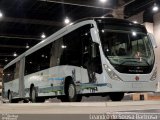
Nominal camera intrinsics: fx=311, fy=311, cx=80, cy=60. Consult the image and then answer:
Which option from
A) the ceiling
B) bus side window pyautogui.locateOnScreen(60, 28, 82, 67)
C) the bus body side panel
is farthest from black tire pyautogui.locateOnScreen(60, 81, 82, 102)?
the ceiling

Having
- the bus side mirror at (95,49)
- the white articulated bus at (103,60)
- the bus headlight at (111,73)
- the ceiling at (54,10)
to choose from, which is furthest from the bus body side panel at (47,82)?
the ceiling at (54,10)

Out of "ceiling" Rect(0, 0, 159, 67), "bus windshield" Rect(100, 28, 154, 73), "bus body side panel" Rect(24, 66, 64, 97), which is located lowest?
"bus body side panel" Rect(24, 66, 64, 97)

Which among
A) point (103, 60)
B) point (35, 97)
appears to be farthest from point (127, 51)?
point (35, 97)

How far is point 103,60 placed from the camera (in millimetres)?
8156

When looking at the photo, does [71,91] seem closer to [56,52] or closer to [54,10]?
[56,52]

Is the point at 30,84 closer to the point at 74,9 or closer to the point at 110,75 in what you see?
the point at 110,75

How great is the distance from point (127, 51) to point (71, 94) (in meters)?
2.11

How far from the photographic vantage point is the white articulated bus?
8125 mm

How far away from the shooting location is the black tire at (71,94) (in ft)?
28.9

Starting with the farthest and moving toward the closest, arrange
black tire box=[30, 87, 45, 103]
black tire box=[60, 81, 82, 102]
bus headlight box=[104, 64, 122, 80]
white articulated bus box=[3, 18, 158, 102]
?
1. black tire box=[30, 87, 45, 103]
2. black tire box=[60, 81, 82, 102]
3. white articulated bus box=[3, 18, 158, 102]
4. bus headlight box=[104, 64, 122, 80]

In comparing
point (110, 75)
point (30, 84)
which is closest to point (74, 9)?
point (30, 84)

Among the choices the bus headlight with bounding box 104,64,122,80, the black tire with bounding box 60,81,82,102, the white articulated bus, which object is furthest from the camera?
the black tire with bounding box 60,81,82,102

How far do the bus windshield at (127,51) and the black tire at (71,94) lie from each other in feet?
4.92

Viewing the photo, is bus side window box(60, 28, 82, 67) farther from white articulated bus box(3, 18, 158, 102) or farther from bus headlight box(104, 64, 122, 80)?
bus headlight box(104, 64, 122, 80)
